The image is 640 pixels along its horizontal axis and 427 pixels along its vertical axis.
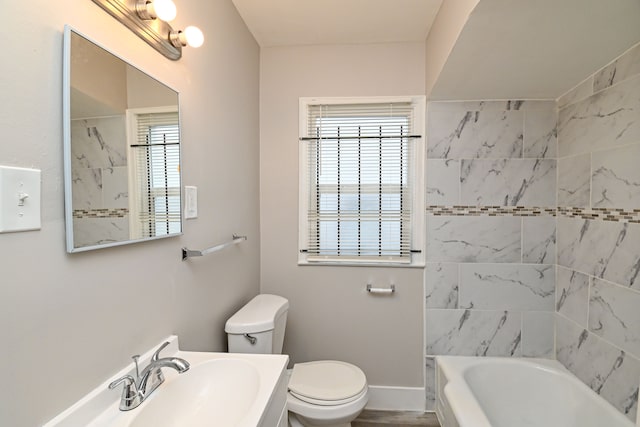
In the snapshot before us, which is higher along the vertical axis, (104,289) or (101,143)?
(101,143)

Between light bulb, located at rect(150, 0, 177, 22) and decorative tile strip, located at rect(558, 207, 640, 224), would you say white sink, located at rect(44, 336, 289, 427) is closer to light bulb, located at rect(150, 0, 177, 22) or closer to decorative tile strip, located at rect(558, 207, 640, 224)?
light bulb, located at rect(150, 0, 177, 22)

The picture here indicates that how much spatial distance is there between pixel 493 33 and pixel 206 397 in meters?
1.83

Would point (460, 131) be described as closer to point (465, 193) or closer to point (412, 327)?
point (465, 193)

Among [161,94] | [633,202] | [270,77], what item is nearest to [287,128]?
[270,77]

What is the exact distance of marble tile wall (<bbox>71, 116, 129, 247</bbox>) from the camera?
2.51ft

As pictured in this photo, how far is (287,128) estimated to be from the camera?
218 cm

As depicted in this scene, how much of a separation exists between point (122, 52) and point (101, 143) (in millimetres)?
309

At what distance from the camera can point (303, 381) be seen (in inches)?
66.9

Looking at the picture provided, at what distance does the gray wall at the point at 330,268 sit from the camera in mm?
2107

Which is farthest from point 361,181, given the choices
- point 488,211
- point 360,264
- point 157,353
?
point 157,353

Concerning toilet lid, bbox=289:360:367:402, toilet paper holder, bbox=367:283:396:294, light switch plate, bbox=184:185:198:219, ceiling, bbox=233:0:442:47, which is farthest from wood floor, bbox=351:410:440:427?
ceiling, bbox=233:0:442:47

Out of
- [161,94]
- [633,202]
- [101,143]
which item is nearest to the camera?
[101,143]

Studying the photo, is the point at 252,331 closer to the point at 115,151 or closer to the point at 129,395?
the point at 129,395

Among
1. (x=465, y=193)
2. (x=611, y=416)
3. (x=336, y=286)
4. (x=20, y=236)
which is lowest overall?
(x=611, y=416)
